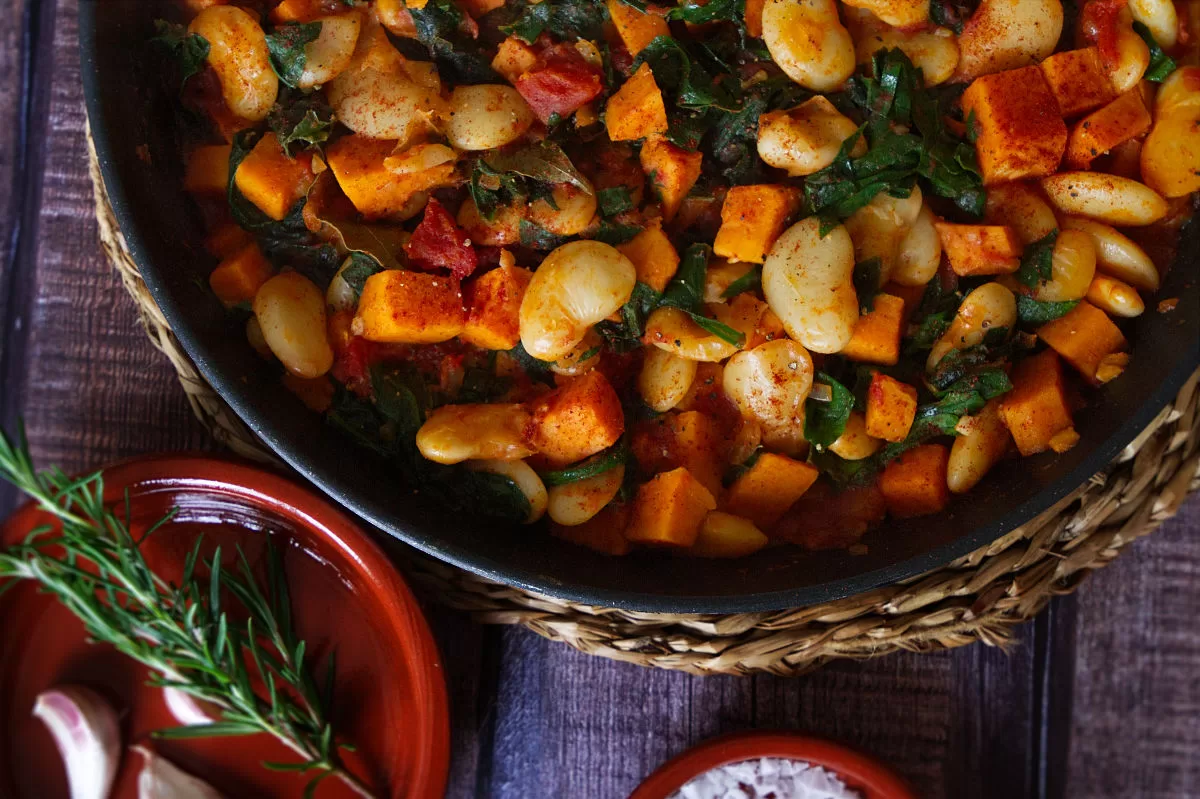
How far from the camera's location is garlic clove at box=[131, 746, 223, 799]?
183 cm

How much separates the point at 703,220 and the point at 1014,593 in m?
0.90

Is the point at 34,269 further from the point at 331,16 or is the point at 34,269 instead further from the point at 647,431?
the point at 647,431

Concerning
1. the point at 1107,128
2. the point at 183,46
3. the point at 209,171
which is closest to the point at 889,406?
the point at 1107,128

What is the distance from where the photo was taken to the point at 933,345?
1.64m

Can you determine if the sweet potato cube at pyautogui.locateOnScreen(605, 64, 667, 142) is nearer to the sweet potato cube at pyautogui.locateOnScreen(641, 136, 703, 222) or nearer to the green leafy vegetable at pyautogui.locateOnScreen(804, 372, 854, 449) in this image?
→ the sweet potato cube at pyautogui.locateOnScreen(641, 136, 703, 222)

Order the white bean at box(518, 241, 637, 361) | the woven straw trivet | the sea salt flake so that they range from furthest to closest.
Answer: the sea salt flake
the woven straw trivet
the white bean at box(518, 241, 637, 361)

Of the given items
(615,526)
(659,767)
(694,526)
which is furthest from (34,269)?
(659,767)

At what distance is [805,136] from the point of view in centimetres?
151

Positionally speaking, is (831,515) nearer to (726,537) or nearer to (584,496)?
(726,537)

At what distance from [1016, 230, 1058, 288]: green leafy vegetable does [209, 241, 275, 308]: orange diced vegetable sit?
123 centimetres

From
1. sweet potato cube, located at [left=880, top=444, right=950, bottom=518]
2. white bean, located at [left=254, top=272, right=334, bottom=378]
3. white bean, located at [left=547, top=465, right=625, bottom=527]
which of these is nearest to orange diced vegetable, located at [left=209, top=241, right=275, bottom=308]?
white bean, located at [left=254, top=272, right=334, bottom=378]

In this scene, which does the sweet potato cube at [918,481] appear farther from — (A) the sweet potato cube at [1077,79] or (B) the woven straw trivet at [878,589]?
(A) the sweet potato cube at [1077,79]

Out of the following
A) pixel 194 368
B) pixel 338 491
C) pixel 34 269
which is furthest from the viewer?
pixel 34 269

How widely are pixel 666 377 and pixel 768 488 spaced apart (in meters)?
0.25
